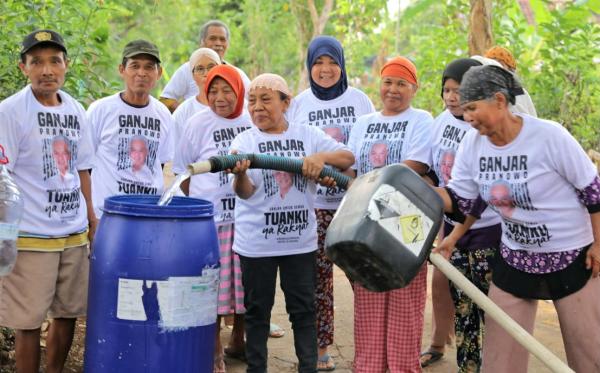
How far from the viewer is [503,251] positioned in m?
3.67

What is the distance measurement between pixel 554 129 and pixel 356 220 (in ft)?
3.40

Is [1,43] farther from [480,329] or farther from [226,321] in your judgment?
[480,329]

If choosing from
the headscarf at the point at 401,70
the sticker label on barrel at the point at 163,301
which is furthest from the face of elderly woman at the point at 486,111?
the sticker label on barrel at the point at 163,301

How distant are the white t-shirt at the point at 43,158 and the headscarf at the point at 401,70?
5.45 ft

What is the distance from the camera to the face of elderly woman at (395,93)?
4445 mm

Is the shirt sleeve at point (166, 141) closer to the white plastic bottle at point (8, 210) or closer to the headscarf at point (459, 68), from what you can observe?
the white plastic bottle at point (8, 210)

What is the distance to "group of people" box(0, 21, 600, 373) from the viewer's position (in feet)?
11.3

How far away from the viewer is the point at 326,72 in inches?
189

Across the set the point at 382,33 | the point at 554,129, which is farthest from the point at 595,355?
the point at 382,33

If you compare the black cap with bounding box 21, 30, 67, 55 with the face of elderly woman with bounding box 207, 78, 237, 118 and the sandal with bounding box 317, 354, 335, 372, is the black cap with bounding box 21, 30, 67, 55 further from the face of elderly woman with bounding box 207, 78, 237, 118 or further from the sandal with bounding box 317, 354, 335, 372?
the sandal with bounding box 317, 354, 335, 372

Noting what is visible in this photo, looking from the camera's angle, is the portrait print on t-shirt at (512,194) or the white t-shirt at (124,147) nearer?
the portrait print on t-shirt at (512,194)

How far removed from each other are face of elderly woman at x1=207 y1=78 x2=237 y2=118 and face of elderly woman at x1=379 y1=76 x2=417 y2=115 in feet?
2.72

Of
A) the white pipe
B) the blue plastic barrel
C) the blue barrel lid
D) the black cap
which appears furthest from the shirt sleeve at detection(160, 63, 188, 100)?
the white pipe

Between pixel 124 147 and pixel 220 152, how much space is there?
52 centimetres
